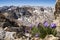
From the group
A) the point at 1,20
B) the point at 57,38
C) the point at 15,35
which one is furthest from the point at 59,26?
the point at 1,20

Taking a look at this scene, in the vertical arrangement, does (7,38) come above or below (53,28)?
below

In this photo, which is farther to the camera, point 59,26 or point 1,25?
point 1,25

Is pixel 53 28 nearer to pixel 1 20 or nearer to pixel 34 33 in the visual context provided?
pixel 34 33

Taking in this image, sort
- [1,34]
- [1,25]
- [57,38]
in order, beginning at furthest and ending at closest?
[1,25] < [1,34] < [57,38]

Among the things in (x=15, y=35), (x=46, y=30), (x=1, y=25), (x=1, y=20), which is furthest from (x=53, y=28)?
(x=1, y=20)

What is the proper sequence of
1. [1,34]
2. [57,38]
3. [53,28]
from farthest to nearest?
[1,34], [53,28], [57,38]

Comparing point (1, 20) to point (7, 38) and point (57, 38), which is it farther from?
point (57, 38)

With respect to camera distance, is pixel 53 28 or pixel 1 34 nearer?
pixel 53 28

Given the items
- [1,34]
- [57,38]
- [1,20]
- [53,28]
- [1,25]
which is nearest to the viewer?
[57,38]

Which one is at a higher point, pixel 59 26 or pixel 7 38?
pixel 59 26
